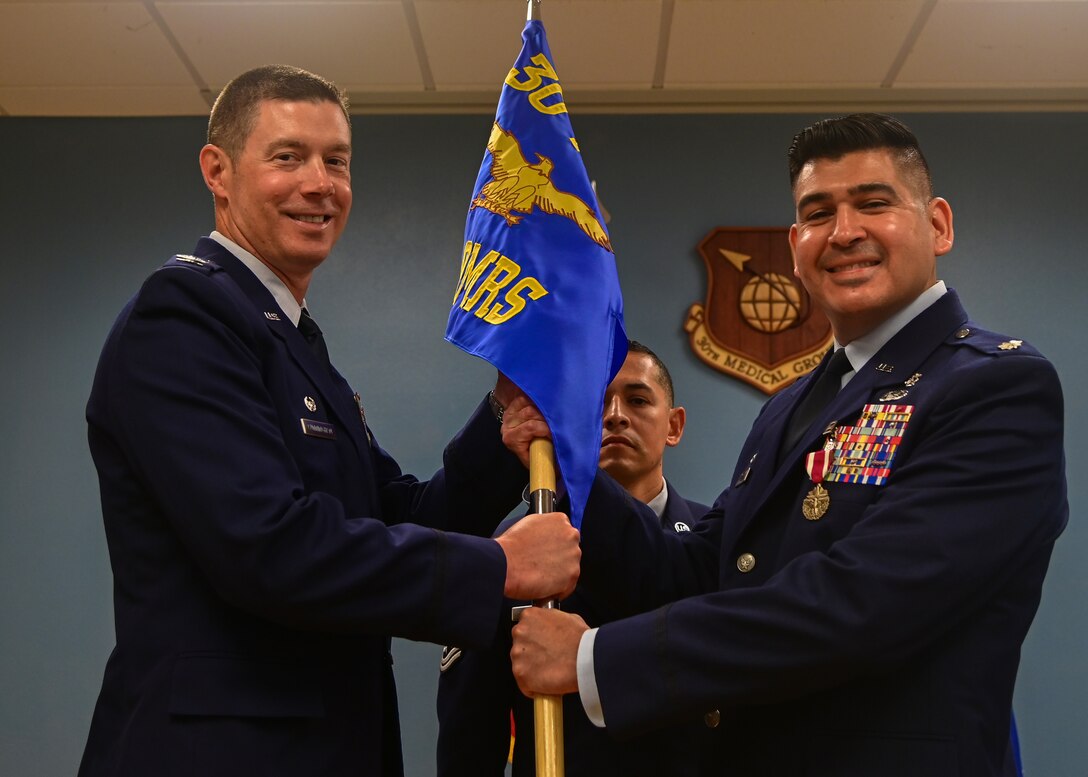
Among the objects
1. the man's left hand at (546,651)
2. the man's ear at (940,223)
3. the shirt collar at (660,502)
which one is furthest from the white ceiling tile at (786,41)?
the man's left hand at (546,651)

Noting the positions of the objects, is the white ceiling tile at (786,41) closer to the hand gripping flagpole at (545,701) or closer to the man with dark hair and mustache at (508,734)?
the man with dark hair and mustache at (508,734)

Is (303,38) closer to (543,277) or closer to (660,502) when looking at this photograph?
(660,502)

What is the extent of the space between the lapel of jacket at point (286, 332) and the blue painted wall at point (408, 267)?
7.11 ft

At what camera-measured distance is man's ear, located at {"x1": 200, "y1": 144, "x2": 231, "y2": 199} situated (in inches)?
78.6

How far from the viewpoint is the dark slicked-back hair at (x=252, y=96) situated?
198 centimetres

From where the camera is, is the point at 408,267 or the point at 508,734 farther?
the point at 408,267

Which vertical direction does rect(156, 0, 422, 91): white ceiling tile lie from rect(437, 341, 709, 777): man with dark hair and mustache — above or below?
above

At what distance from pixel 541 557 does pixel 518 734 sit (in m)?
0.68

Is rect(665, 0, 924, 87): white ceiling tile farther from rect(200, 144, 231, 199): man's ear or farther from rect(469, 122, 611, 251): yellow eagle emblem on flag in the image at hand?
rect(200, 144, 231, 199): man's ear

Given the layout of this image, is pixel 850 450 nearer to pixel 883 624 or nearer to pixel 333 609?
pixel 883 624

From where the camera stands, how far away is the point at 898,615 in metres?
1.58

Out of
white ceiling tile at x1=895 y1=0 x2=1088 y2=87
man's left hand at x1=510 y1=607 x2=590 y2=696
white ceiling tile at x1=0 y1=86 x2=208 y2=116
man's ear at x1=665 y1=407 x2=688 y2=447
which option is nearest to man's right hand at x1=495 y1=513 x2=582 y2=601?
man's left hand at x1=510 y1=607 x2=590 y2=696

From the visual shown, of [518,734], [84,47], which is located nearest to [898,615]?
[518,734]

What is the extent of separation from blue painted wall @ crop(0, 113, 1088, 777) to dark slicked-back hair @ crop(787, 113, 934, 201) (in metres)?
2.09
